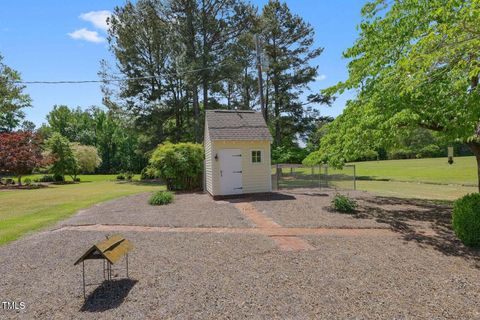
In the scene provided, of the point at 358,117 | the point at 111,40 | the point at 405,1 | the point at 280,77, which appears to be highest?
the point at 111,40

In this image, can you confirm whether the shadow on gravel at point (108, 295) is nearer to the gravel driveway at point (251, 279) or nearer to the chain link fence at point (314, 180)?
the gravel driveway at point (251, 279)

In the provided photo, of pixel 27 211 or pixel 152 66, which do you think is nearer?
pixel 27 211

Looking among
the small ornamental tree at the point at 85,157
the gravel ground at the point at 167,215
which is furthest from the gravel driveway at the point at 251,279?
the small ornamental tree at the point at 85,157

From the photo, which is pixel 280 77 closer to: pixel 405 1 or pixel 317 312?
pixel 405 1

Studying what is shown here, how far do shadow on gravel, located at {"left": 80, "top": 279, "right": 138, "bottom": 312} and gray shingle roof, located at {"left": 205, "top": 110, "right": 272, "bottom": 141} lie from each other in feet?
30.3

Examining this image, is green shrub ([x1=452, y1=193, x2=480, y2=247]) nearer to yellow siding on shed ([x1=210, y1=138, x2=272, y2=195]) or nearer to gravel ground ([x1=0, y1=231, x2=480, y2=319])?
gravel ground ([x1=0, y1=231, x2=480, y2=319])

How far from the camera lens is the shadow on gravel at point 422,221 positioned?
6492 mm

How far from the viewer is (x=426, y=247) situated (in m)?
6.48

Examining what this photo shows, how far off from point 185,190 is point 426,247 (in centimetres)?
1270

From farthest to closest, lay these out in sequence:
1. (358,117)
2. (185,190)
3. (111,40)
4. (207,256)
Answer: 1. (111,40)
2. (185,190)
3. (358,117)
4. (207,256)

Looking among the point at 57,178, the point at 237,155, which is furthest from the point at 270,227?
the point at 57,178

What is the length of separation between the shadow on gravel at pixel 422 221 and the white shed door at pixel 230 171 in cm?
535

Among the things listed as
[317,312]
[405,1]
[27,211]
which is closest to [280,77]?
[405,1]

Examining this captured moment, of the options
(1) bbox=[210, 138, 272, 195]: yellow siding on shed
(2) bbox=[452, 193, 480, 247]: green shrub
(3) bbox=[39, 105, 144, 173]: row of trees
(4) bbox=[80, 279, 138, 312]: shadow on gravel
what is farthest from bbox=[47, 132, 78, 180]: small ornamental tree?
(2) bbox=[452, 193, 480, 247]: green shrub
